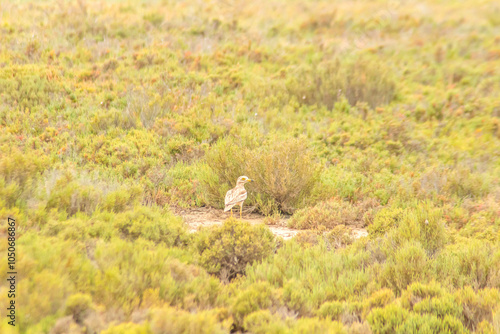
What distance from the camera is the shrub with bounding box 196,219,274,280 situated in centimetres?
523

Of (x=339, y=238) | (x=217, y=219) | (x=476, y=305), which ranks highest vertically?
(x=476, y=305)

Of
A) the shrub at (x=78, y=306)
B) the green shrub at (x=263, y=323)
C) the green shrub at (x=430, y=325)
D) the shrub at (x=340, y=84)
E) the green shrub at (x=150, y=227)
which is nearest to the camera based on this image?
the shrub at (x=78, y=306)

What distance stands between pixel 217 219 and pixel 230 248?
2113mm

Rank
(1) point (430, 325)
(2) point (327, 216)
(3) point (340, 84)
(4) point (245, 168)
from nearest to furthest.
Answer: (1) point (430, 325) → (2) point (327, 216) → (4) point (245, 168) → (3) point (340, 84)

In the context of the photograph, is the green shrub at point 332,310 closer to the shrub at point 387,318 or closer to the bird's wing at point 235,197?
the shrub at point 387,318

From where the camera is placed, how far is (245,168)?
7902 mm

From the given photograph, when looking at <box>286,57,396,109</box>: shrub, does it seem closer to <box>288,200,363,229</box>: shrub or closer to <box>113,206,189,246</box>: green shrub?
<box>288,200,363,229</box>: shrub

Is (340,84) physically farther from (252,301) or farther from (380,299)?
(252,301)

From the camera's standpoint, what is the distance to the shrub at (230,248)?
523cm

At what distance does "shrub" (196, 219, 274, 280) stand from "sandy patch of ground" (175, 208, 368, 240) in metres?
1.27

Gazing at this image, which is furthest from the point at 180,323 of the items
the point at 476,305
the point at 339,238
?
the point at 339,238

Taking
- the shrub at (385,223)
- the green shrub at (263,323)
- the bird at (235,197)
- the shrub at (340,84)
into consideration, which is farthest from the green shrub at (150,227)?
the shrub at (340,84)

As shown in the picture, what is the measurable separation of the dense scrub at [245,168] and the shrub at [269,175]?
0.04 m

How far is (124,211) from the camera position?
19.0ft
